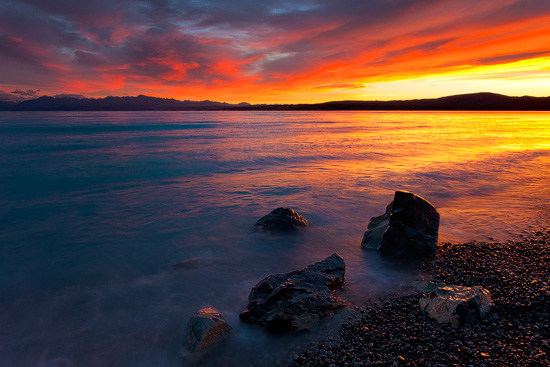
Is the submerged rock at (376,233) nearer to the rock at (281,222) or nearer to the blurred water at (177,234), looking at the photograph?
the blurred water at (177,234)

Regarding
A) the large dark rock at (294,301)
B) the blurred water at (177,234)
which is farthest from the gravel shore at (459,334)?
the blurred water at (177,234)

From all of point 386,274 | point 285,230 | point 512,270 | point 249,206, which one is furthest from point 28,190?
point 512,270

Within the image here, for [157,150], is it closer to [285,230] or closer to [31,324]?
[285,230]

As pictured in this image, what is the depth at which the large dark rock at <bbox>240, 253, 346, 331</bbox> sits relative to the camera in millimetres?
4305

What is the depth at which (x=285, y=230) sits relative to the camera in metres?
7.81

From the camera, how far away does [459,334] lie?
3.84 meters

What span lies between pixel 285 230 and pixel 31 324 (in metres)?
5.26

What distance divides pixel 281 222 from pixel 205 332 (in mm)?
4218

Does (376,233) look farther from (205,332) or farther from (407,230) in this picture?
(205,332)

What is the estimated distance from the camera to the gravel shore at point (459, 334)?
3469 mm

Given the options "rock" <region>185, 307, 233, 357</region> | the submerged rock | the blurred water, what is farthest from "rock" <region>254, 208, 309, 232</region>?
"rock" <region>185, 307, 233, 357</region>

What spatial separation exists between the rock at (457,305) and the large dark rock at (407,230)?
1884 mm

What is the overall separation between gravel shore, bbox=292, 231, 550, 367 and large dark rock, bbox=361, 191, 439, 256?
97 cm

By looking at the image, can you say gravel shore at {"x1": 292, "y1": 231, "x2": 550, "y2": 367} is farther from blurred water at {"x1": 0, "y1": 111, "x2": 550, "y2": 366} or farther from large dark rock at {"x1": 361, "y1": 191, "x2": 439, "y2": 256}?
large dark rock at {"x1": 361, "y1": 191, "x2": 439, "y2": 256}
